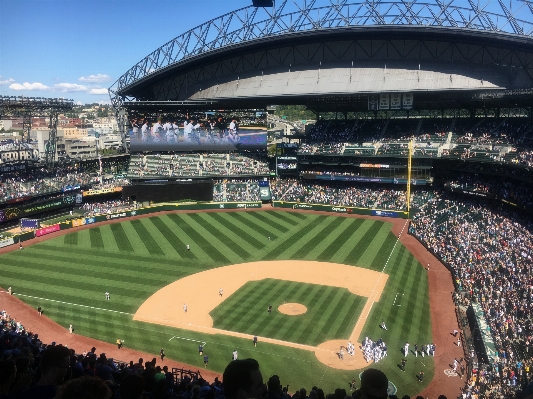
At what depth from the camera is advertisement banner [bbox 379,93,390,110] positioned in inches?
2382

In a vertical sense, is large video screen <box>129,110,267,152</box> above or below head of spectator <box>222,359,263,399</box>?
above

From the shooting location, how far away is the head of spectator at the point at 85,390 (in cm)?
415

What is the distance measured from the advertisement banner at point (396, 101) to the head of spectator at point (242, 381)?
59.7 metres

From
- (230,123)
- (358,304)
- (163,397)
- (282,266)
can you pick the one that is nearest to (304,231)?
(282,266)

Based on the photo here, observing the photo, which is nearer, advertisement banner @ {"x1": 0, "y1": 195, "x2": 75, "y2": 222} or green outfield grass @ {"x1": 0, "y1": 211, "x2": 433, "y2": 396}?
green outfield grass @ {"x1": 0, "y1": 211, "x2": 433, "y2": 396}

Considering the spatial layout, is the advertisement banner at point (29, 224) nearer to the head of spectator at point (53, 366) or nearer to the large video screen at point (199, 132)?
the large video screen at point (199, 132)

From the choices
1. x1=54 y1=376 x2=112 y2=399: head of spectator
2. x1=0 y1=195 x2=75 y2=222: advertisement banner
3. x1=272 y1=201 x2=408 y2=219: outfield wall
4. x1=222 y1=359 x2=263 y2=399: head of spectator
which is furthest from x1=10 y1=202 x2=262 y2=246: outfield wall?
x1=222 y1=359 x2=263 y2=399: head of spectator

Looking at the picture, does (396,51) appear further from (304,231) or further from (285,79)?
(304,231)

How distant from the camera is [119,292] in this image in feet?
110

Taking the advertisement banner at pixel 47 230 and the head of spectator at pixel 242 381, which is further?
the advertisement banner at pixel 47 230

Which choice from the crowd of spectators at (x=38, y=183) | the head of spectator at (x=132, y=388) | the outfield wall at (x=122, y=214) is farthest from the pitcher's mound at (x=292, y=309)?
the crowd of spectators at (x=38, y=183)

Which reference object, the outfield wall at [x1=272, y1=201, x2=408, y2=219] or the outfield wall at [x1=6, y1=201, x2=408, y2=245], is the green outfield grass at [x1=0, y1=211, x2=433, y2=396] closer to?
the outfield wall at [x1=6, y1=201, x2=408, y2=245]

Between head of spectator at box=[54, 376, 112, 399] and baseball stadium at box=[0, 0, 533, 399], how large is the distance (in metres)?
1.32

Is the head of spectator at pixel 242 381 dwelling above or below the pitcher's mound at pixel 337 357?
above
